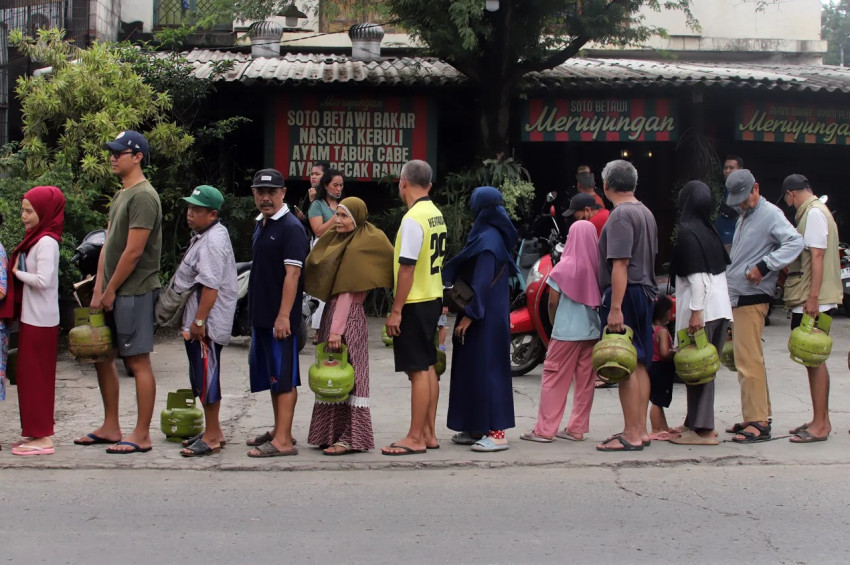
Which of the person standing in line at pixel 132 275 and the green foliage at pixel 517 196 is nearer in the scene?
the person standing in line at pixel 132 275

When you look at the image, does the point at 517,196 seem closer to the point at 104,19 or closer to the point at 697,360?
the point at 697,360

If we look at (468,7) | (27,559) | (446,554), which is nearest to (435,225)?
(446,554)

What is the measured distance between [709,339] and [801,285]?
797mm

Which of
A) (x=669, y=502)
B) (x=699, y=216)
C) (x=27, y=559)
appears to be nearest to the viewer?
(x=27, y=559)

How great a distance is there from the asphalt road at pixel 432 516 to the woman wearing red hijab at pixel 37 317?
15.2 inches

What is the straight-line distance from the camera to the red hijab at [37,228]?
6355 mm

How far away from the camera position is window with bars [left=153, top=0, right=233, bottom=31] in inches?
695

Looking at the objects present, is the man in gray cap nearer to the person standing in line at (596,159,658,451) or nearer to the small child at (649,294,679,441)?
the small child at (649,294,679,441)

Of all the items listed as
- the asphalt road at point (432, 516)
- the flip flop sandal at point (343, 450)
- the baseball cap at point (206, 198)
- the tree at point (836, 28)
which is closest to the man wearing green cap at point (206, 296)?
the baseball cap at point (206, 198)

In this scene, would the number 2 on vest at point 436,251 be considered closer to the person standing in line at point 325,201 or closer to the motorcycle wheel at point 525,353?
the motorcycle wheel at point 525,353

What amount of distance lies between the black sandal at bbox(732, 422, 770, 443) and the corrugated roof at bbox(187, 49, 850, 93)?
726 centimetres

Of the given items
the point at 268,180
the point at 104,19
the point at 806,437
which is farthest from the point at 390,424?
the point at 104,19

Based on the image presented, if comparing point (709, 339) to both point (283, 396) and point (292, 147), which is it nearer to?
point (283, 396)

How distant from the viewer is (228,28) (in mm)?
17891
